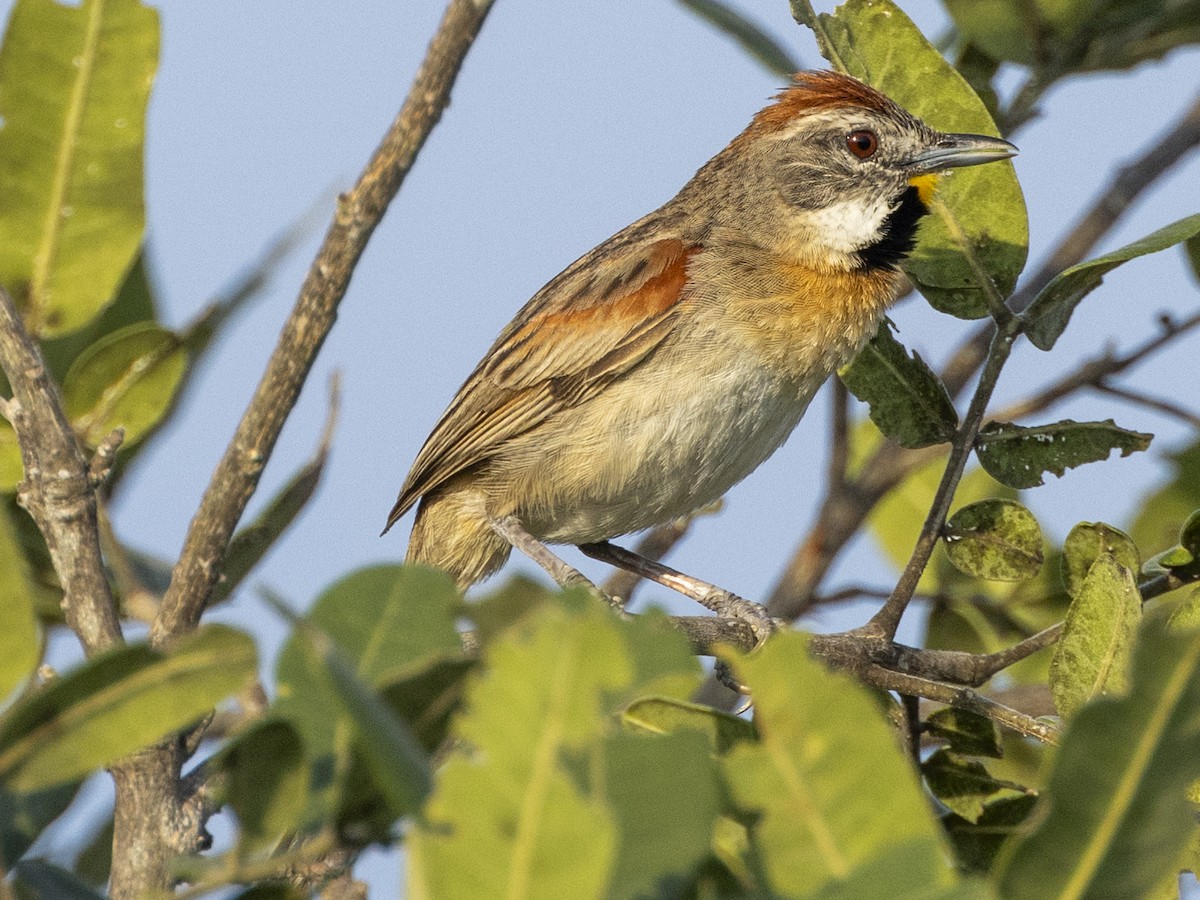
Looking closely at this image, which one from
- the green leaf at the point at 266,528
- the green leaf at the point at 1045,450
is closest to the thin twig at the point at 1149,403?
the green leaf at the point at 1045,450

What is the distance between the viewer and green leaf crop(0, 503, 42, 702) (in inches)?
61.5

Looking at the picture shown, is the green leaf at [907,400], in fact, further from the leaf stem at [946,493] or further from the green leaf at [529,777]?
the green leaf at [529,777]

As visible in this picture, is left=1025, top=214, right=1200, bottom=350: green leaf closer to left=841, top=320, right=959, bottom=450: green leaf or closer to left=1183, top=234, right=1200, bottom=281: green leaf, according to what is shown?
left=841, top=320, right=959, bottom=450: green leaf

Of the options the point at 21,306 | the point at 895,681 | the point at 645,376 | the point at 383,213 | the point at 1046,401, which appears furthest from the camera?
the point at 645,376

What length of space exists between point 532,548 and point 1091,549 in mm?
2631

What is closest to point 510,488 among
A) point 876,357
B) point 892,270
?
point 892,270

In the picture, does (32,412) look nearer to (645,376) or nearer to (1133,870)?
(1133,870)

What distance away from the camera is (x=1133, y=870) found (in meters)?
1.30

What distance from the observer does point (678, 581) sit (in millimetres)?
5719

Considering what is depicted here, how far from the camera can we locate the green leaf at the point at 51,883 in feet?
5.55

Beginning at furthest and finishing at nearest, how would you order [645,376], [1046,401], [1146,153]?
[645,376] → [1146,153] → [1046,401]

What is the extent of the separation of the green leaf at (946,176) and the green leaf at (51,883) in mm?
2466

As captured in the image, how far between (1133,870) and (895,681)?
5.34 ft

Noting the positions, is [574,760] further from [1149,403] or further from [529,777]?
[1149,403]
